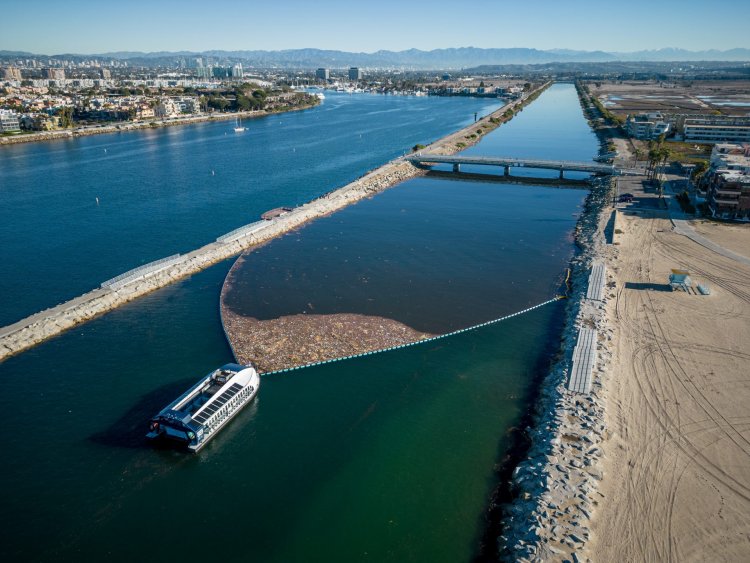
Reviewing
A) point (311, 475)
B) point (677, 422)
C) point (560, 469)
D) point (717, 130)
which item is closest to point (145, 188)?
point (311, 475)

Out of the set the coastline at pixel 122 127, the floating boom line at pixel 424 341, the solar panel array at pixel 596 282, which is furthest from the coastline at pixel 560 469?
the coastline at pixel 122 127

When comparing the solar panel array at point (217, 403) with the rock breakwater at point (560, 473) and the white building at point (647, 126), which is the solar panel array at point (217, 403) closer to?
the rock breakwater at point (560, 473)

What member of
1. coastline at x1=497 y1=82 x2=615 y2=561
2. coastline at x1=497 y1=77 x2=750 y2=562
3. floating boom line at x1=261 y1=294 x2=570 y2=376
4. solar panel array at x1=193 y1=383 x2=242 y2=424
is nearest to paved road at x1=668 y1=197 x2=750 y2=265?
coastline at x1=497 y1=77 x2=750 y2=562

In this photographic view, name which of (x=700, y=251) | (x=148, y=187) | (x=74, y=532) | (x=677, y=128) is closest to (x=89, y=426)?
(x=74, y=532)

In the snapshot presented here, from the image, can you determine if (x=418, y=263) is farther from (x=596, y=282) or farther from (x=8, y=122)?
(x=8, y=122)

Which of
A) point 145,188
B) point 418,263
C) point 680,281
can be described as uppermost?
point 145,188

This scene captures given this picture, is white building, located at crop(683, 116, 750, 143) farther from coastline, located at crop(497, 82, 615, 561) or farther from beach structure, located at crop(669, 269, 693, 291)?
coastline, located at crop(497, 82, 615, 561)

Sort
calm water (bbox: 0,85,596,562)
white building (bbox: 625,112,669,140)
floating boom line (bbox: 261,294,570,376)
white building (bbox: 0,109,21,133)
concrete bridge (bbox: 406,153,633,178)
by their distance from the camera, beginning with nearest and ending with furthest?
A: calm water (bbox: 0,85,596,562) → floating boom line (bbox: 261,294,570,376) → concrete bridge (bbox: 406,153,633,178) → white building (bbox: 625,112,669,140) → white building (bbox: 0,109,21,133)
